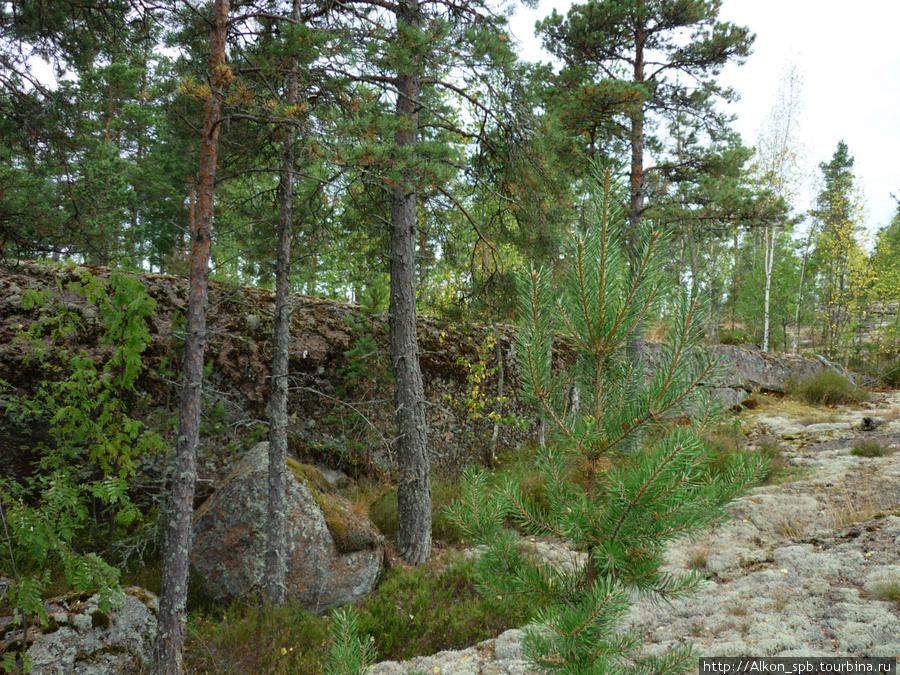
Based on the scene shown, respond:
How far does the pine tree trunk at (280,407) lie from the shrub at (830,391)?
52.5 feet

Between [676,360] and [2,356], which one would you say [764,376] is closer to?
[676,360]

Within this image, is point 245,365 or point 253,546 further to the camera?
point 245,365

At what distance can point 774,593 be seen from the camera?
4160 millimetres

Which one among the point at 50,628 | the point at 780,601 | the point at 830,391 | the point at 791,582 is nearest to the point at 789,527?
the point at 791,582

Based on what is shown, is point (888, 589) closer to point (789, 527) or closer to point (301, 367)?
point (789, 527)

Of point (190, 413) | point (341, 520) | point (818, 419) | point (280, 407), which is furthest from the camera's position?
point (818, 419)

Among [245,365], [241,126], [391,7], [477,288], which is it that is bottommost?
[245,365]

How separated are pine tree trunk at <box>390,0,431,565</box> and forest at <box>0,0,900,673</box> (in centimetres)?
4

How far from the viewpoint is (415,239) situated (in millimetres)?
6375

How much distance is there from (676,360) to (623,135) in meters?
9.48

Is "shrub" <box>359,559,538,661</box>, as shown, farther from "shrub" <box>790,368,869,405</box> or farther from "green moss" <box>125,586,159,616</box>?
"shrub" <box>790,368,869,405</box>

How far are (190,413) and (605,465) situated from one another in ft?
11.3

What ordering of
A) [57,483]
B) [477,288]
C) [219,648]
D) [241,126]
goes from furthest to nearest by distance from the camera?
[477,288], [241,126], [219,648], [57,483]

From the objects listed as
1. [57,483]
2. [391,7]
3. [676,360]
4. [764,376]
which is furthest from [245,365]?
[764,376]
